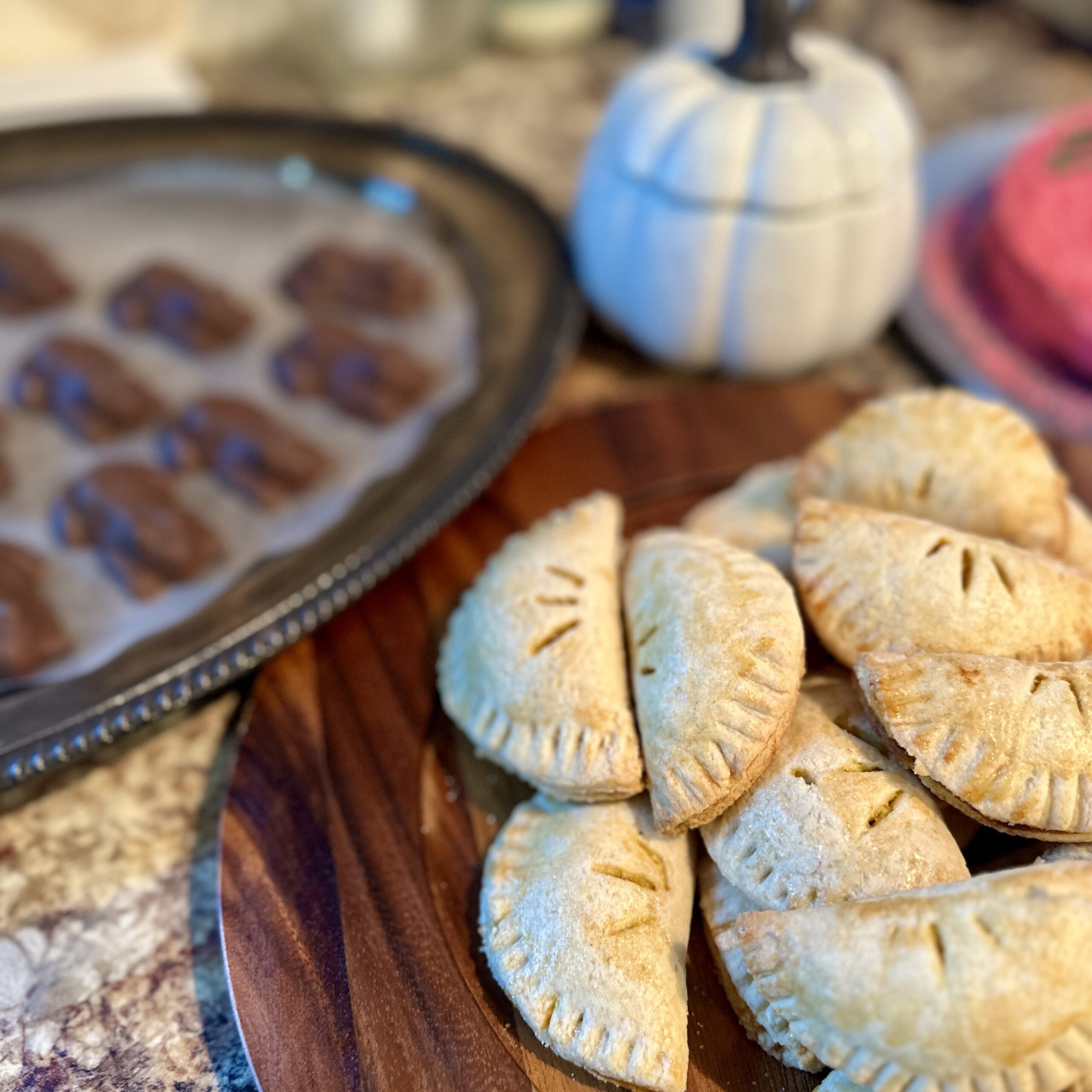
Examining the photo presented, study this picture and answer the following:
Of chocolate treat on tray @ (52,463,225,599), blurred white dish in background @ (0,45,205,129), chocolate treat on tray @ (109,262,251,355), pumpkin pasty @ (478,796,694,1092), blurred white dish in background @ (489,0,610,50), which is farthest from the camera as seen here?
blurred white dish in background @ (489,0,610,50)

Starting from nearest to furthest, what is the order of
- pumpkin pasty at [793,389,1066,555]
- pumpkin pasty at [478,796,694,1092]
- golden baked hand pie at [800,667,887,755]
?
pumpkin pasty at [478,796,694,1092], golden baked hand pie at [800,667,887,755], pumpkin pasty at [793,389,1066,555]

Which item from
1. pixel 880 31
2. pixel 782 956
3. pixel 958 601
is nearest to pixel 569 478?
pixel 958 601

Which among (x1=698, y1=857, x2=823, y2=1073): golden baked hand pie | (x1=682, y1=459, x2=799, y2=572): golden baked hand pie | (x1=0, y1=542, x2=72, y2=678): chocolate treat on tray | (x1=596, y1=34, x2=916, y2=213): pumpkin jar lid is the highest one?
(x1=596, y1=34, x2=916, y2=213): pumpkin jar lid

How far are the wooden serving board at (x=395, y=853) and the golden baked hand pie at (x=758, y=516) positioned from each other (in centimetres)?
11

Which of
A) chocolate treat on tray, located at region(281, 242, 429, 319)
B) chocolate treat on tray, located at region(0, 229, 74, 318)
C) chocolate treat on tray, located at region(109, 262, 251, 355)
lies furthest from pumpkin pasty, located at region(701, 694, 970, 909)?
chocolate treat on tray, located at region(0, 229, 74, 318)

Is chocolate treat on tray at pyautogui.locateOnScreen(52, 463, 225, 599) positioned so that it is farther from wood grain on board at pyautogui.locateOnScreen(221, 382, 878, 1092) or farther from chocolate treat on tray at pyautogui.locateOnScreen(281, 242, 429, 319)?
chocolate treat on tray at pyautogui.locateOnScreen(281, 242, 429, 319)

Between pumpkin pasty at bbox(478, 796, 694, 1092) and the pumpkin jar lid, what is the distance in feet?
2.91

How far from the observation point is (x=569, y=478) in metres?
1.36

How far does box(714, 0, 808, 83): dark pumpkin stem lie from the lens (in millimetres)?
1367

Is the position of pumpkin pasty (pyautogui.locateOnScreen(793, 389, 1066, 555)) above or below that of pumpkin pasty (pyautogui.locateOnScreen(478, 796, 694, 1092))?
above

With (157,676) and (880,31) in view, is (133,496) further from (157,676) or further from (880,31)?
(880,31)

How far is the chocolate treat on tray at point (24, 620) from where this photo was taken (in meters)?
1.14

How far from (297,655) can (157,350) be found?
816 millimetres

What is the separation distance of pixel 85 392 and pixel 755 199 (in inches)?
41.7
